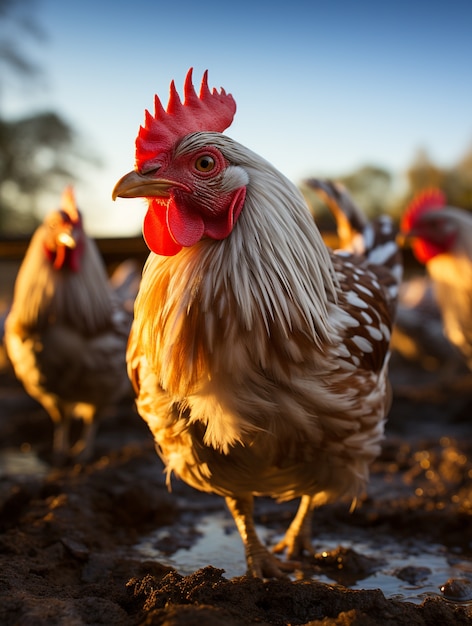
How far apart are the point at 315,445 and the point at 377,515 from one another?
1628mm

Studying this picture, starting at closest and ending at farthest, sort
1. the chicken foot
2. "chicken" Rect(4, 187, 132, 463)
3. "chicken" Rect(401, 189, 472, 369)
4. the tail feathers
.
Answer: the chicken foot, the tail feathers, "chicken" Rect(4, 187, 132, 463), "chicken" Rect(401, 189, 472, 369)

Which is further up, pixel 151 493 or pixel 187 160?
pixel 187 160

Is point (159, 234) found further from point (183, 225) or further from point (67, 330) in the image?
point (67, 330)

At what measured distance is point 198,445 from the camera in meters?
2.63

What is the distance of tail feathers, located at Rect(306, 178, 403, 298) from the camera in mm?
4243

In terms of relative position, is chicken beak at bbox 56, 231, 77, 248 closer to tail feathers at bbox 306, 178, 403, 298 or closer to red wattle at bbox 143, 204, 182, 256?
tail feathers at bbox 306, 178, 403, 298

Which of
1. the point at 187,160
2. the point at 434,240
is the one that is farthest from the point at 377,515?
the point at 434,240

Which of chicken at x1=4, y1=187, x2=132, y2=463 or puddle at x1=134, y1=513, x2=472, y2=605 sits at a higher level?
chicken at x1=4, y1=187, x2=132, y2=463

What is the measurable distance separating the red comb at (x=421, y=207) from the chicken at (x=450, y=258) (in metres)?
0.02

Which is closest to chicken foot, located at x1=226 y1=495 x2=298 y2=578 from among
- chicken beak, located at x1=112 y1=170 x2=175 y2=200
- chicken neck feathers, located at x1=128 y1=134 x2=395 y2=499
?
A: chicken neck feathers, located at x1=128 y1=134 x2=395 y2=499

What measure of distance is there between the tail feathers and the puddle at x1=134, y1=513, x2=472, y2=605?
1.76 meters

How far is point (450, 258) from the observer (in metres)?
6.94

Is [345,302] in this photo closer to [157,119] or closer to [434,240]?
[157,119]

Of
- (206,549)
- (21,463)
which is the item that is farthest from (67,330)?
(206,549)
